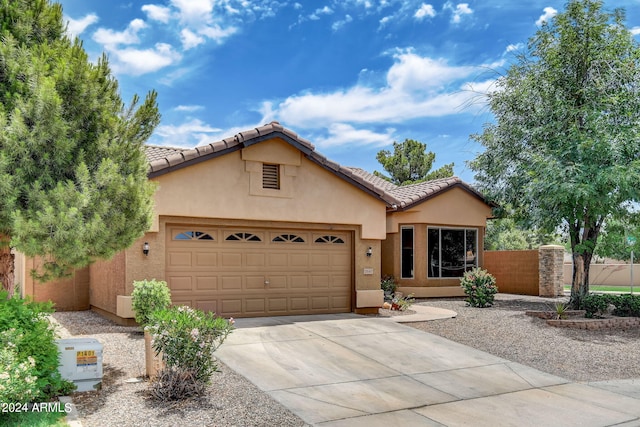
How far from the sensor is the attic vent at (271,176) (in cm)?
1312

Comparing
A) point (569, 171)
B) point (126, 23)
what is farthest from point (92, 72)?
point (569, 171)

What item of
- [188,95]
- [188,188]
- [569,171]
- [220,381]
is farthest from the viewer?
[188,95]

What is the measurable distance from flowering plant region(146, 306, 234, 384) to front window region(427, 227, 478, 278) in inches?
541

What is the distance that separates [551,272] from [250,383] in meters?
17.2

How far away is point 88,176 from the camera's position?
6.92 meters

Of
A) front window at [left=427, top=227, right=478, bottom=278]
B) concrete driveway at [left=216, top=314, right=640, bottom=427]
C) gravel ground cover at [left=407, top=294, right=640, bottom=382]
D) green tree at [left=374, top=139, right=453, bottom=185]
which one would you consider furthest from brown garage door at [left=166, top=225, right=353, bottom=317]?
green tree at [left=374, top=139, right=453, bottom=185]

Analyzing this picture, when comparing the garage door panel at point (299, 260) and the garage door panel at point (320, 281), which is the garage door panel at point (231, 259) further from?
the garage door panel at point (320, 281)

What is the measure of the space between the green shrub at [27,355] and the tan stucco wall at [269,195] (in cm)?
517

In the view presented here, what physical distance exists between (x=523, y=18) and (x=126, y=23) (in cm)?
1186

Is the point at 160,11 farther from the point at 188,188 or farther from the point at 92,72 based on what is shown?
→ the point at 92,72

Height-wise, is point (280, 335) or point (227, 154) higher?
point (227, 154)

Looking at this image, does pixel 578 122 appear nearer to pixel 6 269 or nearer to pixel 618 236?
pixel 618 236

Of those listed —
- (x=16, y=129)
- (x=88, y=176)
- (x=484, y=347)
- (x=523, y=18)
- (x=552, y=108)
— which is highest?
(x=523, y=18)

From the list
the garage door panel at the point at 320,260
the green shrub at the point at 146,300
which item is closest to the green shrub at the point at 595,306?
the garage door panel at the point at 320,260
